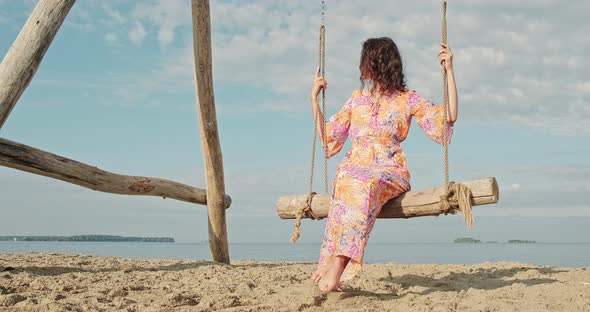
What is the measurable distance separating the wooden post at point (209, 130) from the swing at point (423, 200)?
1839mm

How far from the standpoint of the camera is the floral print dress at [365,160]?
407 centimetres

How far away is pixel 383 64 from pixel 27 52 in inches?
112

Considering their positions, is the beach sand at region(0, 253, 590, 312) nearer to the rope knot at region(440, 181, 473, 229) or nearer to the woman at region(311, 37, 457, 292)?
the woman at region(311, 37, 457, 292)

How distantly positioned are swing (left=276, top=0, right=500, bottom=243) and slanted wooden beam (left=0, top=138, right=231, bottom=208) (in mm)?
2109

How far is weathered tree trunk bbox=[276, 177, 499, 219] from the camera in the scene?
4.04 meters

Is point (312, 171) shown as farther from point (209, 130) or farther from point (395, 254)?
Answer: point (395, 254)

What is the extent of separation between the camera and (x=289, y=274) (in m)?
5.79

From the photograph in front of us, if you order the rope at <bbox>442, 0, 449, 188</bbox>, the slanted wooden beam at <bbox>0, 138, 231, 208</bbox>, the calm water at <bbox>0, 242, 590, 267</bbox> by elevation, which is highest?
the rope at <bbox>442, 0, 449, 188</bbox>

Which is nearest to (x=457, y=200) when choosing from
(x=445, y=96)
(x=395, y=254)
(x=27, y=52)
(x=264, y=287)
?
(x=445, y=96)

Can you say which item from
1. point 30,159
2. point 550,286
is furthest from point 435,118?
point 30,159

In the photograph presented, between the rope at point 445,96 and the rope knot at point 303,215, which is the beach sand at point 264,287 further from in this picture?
the rope at point 445,96

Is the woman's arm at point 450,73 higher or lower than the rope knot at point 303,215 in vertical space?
higher

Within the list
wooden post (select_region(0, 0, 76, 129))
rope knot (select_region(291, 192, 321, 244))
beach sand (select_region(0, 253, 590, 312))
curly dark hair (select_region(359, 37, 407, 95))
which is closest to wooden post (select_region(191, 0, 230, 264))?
beach sand (select_region(0, 253, 590, 312))

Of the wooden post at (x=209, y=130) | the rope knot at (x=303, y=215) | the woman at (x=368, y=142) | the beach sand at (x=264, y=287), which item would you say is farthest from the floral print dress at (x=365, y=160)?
the wooden post at (x=209, y=130)
